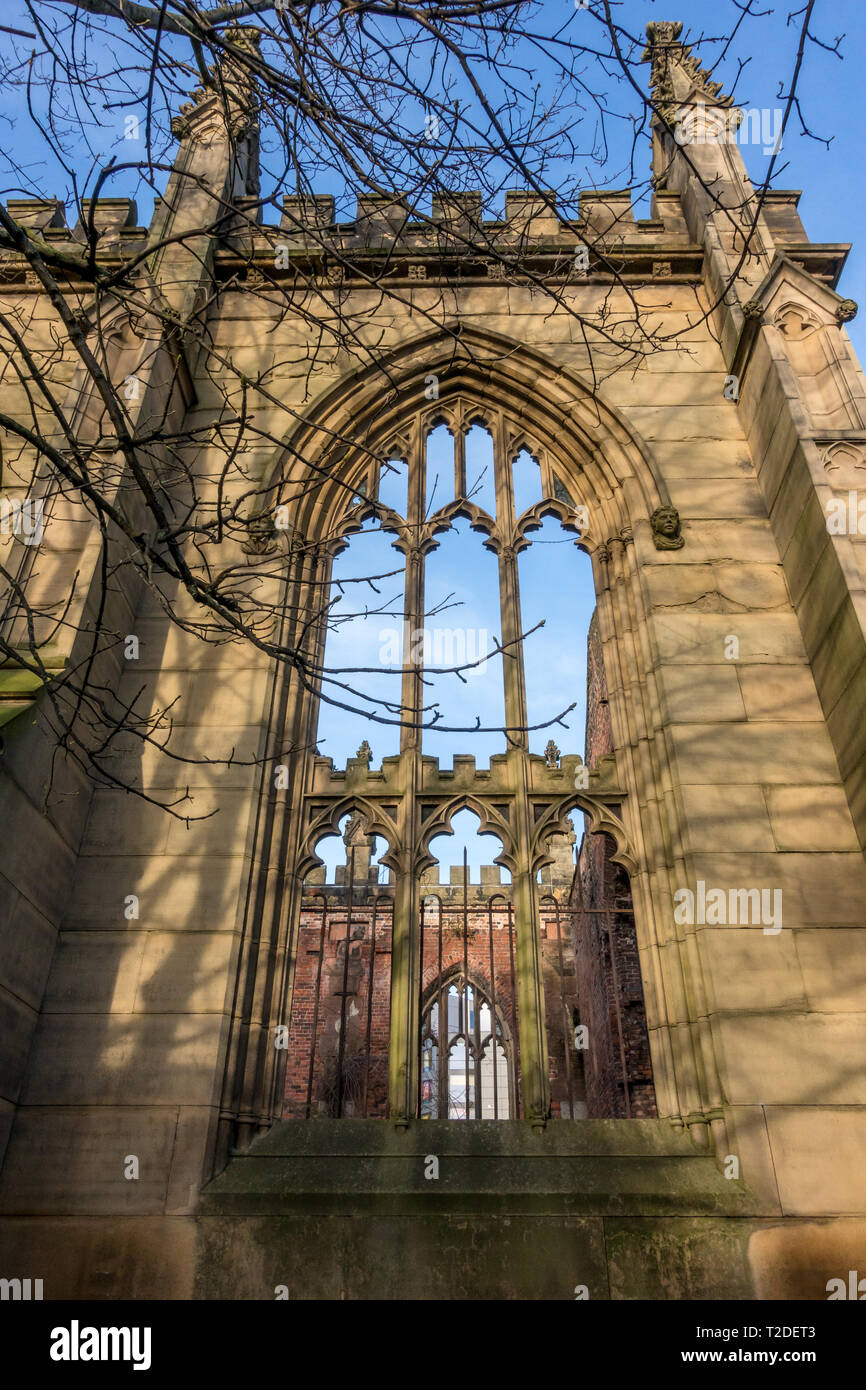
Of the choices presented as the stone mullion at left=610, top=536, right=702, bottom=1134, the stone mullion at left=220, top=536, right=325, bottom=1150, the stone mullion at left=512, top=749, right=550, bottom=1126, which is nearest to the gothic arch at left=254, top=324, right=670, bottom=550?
the stone mullion at left=610, top=536, right=702, bottom=1134

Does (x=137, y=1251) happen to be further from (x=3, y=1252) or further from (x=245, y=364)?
(x=245, y=364)

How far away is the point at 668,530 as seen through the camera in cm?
690

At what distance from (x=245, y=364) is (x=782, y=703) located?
18.2 ft

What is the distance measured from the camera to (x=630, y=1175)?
4793mm

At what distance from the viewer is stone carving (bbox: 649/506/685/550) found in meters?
6.89

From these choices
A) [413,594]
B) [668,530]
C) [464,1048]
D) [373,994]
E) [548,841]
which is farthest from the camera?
[373,994]

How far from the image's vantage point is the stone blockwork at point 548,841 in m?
4.52

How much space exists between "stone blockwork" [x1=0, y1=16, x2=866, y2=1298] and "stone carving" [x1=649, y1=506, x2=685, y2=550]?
0.03 metres

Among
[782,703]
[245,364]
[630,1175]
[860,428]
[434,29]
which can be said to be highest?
[245,364]

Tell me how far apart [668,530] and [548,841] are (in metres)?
2.62
